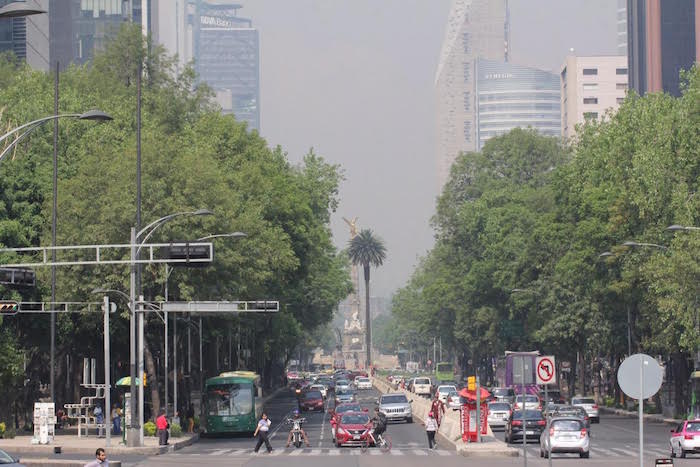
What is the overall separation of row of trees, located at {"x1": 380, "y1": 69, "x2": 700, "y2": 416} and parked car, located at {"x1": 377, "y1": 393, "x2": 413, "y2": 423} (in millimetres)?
13967

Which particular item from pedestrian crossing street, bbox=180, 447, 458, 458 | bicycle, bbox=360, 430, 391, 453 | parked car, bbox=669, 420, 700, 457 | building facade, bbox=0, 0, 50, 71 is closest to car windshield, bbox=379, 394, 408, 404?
bicycle, bbox=360, 430, 391, 453

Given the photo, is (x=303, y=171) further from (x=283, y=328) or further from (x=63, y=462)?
(x=63, y=462)

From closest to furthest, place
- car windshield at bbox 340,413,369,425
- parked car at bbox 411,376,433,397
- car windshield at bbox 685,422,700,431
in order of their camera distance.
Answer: car windshield at bbox 685,422,700,431 < car windshield at bbox 340,413,369,425 < parked car at bbox 411,376,433,397

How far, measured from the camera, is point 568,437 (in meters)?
46.9

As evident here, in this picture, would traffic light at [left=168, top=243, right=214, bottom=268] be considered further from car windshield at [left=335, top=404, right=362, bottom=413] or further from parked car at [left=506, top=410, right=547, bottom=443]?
car windshield at [left=335, top=404, right=362, bottom=413]

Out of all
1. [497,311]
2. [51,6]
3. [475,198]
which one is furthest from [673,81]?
[51,6]

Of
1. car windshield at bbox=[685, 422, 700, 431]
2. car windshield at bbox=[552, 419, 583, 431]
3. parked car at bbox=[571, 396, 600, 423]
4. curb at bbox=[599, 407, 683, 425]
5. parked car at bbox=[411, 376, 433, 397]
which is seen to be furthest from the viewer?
Result: parked car at bbox=[411, 376, 433, 397]

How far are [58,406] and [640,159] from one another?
34659 millimetres

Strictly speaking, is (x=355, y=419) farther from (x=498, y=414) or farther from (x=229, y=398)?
(x=498, y=414)

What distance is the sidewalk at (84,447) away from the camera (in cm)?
5066

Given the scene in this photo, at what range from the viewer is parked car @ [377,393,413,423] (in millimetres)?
77694

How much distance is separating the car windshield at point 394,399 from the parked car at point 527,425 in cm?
1809

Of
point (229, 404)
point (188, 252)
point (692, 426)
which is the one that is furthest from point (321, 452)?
point (229, 404)

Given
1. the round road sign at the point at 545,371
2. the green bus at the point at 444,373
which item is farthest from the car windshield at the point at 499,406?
the green bus at the point at 444,373
